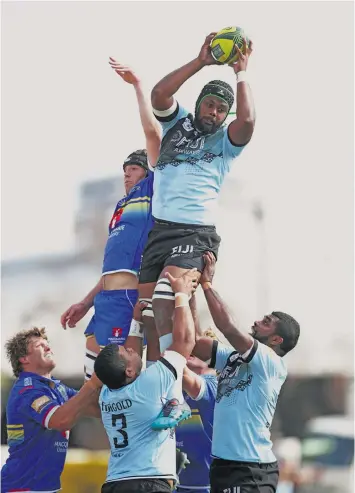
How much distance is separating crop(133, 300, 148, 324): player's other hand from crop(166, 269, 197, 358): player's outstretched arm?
73 centimetres

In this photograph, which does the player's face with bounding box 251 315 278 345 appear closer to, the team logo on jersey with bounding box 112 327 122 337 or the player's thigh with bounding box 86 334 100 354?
the team logo on jersey with bounding box 112 327 122 337

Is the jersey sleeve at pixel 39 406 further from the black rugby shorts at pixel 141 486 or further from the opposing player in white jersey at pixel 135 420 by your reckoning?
the black rugby shorts at pixel 141 486

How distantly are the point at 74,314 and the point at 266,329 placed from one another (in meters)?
2.19

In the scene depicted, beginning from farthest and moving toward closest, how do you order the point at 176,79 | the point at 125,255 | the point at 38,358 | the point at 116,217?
the point at 116,217 < the point at 125,255 < the point at 38,358 < the point at 176,79

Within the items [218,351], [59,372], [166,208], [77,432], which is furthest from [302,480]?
[59,372]

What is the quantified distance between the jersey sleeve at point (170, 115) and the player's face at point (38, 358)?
7.60ft

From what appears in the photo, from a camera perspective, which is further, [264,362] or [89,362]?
[89,362]

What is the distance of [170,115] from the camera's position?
863 cm

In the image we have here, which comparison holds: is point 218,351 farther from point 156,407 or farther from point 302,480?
point 302,480

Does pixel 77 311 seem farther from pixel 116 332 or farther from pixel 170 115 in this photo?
pixel 170 115

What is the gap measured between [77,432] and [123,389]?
10613 millimetres

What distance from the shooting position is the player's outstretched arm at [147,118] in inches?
364

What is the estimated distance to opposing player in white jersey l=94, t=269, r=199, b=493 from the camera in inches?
299

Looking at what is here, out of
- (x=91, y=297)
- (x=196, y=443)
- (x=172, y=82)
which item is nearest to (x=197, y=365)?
(x=196, y=443)
